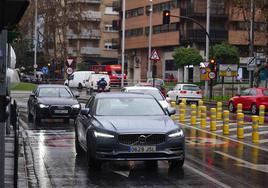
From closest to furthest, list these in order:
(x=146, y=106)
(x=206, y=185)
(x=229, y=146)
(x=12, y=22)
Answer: (x=12, y=22) < (x=206, y=185) < (x=146, y=106) < (x=229, y=146)

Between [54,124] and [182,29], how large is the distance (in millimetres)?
56951

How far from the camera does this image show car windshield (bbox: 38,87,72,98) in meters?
24.3

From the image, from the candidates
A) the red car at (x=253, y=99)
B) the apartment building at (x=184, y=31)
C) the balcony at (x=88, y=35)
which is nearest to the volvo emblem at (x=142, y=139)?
Result: the red car at (x=253, y=99)

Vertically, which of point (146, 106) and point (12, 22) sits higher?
point (12, 22)

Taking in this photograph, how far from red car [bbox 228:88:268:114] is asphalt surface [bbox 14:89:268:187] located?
50.2ft

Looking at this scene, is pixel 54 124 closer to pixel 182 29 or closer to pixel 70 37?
pixel 182 29

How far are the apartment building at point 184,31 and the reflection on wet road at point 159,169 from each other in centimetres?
5246

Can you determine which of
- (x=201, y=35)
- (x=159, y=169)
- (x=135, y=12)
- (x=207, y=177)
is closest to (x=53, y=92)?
(x=159, y=169)

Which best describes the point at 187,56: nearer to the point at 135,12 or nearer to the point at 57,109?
the point at 135,12

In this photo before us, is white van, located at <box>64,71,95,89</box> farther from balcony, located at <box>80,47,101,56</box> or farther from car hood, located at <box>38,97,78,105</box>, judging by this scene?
car hood, located at <box>38,97,78,105</box>

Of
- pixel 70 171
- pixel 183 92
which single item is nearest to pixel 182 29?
pixel 183 92

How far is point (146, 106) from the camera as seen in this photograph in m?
12.8

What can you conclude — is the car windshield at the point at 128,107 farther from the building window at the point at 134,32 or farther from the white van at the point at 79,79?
the building window at the point at 134,32

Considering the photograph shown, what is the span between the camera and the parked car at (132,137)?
436 inches
